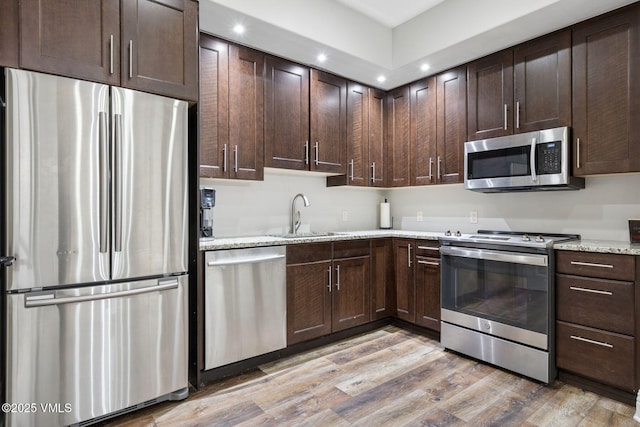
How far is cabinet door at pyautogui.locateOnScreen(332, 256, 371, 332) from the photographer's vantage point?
3014mm

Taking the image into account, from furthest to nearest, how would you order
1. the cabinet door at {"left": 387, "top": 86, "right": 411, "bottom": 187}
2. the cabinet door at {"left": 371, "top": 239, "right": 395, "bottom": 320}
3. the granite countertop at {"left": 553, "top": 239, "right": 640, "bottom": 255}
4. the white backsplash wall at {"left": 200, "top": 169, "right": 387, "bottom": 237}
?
1. the cabinet door at {"left": 387, "top": 86, "right": 411, "bottom": 187}
2. the cabinet door at {"left": 371, "top": 239, "right": 395, "bottom": 320}
3. the white backsplash wall at {"left": 200, "top": 169, "right": 387, "bottom": 237}
4. the granite countertop at {"left": 553, "top": 239, "right": 640, "bottom": 255}

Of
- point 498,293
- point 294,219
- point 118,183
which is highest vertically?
point 118,183

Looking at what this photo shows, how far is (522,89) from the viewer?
2754mm

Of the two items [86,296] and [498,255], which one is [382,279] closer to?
[498,255]

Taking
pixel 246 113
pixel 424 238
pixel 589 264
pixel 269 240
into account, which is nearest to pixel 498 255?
pixel 589 264

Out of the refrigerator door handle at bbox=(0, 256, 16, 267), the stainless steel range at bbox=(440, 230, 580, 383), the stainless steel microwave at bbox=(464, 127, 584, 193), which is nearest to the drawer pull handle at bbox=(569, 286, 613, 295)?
the stainless steel range at bbox=(440, 230, 580, 383)

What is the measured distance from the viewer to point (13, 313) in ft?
5.40

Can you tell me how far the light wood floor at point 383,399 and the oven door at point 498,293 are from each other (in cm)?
32

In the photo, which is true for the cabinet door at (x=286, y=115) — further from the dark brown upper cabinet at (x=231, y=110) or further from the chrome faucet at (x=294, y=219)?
the chrome faucet at (x=294, y=219)

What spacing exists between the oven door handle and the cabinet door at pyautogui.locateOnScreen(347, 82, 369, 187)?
1.13m

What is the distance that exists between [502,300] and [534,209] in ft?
3.00

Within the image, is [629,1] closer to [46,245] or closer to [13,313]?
[46,245]

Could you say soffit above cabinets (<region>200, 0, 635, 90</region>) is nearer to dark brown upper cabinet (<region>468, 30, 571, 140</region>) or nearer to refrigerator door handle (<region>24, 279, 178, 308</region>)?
dark brown upper cabinet (<region>468, 30, 571, 140</region>)

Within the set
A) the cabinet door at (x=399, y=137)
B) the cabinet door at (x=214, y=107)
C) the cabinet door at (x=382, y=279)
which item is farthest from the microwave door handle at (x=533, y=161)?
the cabinet door at (x=214, y=107)
